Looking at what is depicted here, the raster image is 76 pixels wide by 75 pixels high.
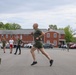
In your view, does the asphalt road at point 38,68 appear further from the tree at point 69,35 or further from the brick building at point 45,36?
the tree at point 69,35

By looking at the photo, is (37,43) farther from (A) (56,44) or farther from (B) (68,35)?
(B) (68,35)

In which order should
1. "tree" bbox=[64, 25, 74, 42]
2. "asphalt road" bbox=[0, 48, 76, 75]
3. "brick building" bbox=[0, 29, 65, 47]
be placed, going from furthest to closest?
"tree" bbox=[64, 25, 74, 42], "brick building" bbox=[0, 29, 65, 47], "asphalt road" bbox=[0, 48, 76, 75]

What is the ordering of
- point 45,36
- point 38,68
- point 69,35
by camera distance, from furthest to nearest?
point 69,35
point 45,36
point 38,68

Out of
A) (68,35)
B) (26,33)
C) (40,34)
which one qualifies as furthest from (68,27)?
(40,34)

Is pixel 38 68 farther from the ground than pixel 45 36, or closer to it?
closer to it

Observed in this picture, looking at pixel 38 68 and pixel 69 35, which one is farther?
pixel 69 35

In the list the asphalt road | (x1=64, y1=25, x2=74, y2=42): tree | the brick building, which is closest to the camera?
the asphalt road

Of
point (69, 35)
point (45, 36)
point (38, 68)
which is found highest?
point (69, 35)

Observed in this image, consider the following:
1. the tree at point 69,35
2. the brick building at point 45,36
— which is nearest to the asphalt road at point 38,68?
the brick building at point 45,36

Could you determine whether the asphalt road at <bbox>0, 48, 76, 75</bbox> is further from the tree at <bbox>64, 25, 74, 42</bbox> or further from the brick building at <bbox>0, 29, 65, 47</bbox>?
the tree at <bbox>64, 25, 74, 42</bbox>

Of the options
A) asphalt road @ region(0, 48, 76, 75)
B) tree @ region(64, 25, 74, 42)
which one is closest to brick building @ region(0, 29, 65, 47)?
tree @ region(64, 25, 74, 42)

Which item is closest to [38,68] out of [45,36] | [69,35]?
[45,36]

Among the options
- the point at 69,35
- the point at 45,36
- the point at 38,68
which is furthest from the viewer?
the point at 69,35

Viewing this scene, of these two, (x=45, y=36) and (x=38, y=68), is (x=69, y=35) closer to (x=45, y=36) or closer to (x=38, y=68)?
(x=45, y=36)
